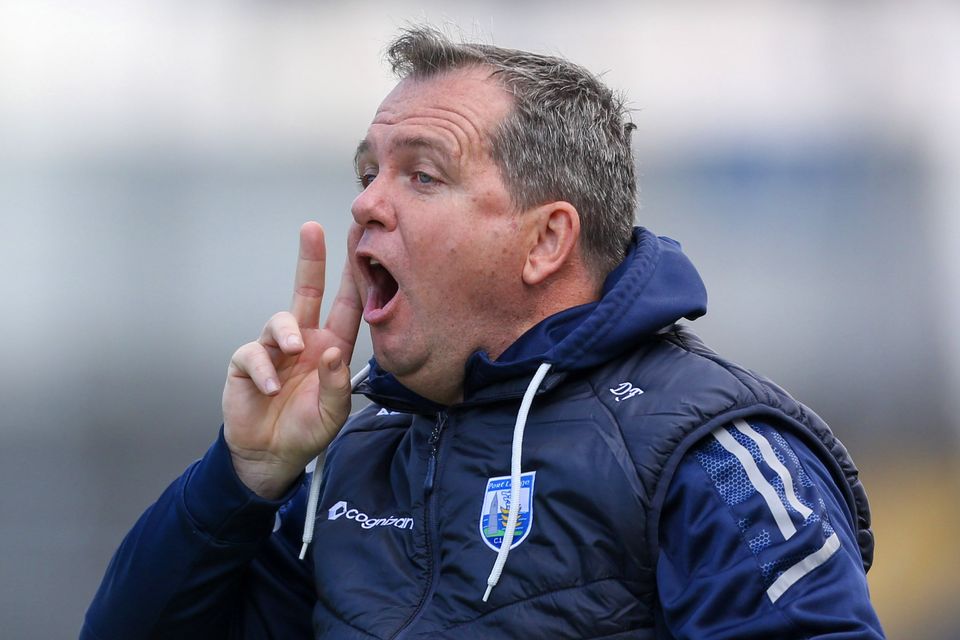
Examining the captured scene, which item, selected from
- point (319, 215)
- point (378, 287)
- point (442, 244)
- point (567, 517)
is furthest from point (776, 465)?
point (319, 215)

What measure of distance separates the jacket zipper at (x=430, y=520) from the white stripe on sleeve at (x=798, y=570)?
1.55 feet

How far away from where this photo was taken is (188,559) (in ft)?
5.44

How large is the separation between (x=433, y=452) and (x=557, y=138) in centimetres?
51

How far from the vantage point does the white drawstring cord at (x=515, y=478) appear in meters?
1.43

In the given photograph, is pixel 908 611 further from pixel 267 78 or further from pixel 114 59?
pixel 114 59

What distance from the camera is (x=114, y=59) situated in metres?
3.86

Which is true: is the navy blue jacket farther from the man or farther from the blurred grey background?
the blurred grey background

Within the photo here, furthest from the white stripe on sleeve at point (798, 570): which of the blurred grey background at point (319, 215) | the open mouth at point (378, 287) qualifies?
the blurred grey background at point (319, 215)

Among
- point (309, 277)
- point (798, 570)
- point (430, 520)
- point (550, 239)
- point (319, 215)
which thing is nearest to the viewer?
point (798, 570)

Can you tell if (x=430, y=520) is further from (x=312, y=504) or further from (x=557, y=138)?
(x=557, y=138)

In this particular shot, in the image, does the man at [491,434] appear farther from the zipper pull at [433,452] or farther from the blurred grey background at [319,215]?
the blurred grey background at [319,215]

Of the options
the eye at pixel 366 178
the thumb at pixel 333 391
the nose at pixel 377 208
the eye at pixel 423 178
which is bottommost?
the thumb at pixel 333 391

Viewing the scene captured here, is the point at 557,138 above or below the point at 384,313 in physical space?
above

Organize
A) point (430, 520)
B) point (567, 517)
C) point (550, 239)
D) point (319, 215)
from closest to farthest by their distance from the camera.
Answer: point (567, 517), point (430, 520), point (550, 239), point (319, 215)
